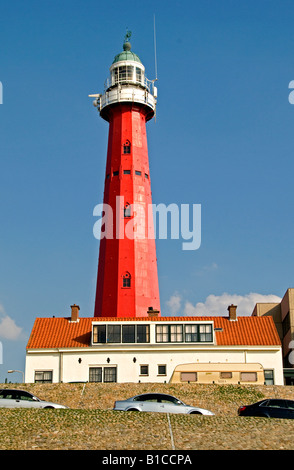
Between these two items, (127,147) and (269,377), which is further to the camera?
(127,147)

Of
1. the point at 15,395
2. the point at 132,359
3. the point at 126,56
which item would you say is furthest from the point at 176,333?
the point at 126,56

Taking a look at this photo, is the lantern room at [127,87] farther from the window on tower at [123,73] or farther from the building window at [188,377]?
the building window at [188,377]

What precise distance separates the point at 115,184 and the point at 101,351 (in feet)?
56.5

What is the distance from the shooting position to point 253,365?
44375 millimetres

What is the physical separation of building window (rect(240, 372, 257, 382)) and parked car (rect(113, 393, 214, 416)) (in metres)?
12.7

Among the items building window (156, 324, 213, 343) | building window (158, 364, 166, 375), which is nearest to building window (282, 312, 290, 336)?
building window (156, 324, 213, 343)

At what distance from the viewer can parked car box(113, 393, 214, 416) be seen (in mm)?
30922

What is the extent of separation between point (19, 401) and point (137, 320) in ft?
65.6

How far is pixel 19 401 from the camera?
106ft

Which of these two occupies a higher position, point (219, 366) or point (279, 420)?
point (219, 366)

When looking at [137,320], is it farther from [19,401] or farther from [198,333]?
[19,401]

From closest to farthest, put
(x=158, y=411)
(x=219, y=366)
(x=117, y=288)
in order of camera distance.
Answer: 1. (x=158, y=411)
2. (x=219, y=366)
3. (x=117, y=288)
